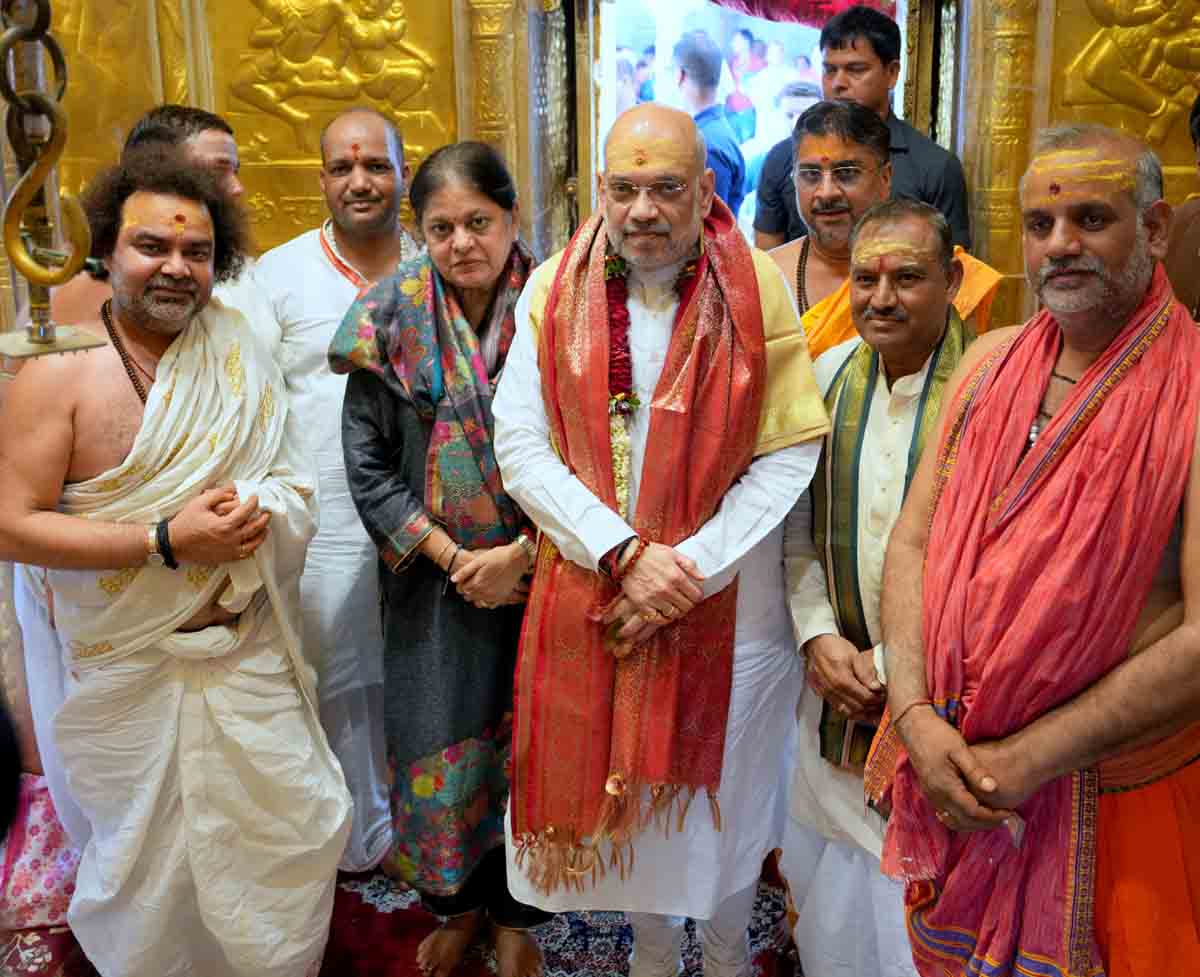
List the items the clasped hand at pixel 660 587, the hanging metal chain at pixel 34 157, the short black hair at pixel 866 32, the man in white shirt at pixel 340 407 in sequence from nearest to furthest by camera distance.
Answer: the hanging metal chain at pixel 34 157 < the clasped hand at pixel 660 587 < the man in white shirt at pixel 340 407 < the short black hair at pixel 866 32

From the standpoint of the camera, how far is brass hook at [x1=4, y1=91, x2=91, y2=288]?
1.31 metres


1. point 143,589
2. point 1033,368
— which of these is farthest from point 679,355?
point 143,589

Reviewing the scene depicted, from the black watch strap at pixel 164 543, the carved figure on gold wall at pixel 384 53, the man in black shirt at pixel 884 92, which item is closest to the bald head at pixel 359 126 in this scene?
the black watch strap at pixel 164 543

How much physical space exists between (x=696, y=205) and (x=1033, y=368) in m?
0.79

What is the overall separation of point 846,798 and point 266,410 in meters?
1.53

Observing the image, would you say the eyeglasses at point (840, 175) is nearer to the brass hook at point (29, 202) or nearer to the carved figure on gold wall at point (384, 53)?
the brass hook at point (29, 202)

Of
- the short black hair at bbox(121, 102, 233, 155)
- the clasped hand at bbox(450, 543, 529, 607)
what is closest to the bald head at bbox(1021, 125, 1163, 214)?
the clasped hand at bbox(450, 543, 529, 607)

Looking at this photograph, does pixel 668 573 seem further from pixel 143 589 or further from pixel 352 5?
pixel 352 5

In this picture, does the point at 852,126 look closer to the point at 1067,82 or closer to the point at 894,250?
the point at 894,250

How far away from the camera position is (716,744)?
253 centimetres

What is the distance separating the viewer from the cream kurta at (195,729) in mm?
2611

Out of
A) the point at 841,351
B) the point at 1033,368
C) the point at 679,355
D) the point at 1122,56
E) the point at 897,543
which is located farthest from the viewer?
the point at 1122,56

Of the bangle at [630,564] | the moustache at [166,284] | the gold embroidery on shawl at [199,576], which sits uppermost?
the moustache at [166,284]

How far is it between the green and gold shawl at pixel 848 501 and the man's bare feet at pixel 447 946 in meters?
1.09
